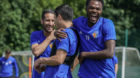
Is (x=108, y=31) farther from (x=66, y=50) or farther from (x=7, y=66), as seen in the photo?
(x=7, y=66)

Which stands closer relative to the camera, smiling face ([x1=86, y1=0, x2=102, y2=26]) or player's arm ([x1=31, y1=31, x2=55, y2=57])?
smiling face ([x1=86, y1=0, x2=102, y2=26])

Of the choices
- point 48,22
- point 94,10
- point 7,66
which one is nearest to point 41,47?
point 48,22

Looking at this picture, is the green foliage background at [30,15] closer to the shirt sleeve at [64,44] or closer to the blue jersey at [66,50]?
the blue jersey at [66,50]

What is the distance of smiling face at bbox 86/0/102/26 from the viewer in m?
4.45

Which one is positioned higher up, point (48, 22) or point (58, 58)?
point (48, 22)

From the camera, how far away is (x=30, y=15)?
26.4m

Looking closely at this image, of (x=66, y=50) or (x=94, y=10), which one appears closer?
(x=66, y=50)

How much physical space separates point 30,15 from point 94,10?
22.3 meters

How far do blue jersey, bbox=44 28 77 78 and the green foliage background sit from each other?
755 inches

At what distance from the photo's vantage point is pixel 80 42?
4.59 meters

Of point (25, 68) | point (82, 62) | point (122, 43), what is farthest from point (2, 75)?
point (82, 62)

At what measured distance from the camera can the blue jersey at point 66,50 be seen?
14.2ft

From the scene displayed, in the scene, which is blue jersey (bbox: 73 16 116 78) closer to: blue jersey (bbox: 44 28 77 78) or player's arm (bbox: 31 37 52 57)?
blue jersey (bbox: 44 28 77 78)

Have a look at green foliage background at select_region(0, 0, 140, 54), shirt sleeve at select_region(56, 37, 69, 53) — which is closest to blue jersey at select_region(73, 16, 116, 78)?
shirt sleeve at select_region(56, 37, 69, 53)
